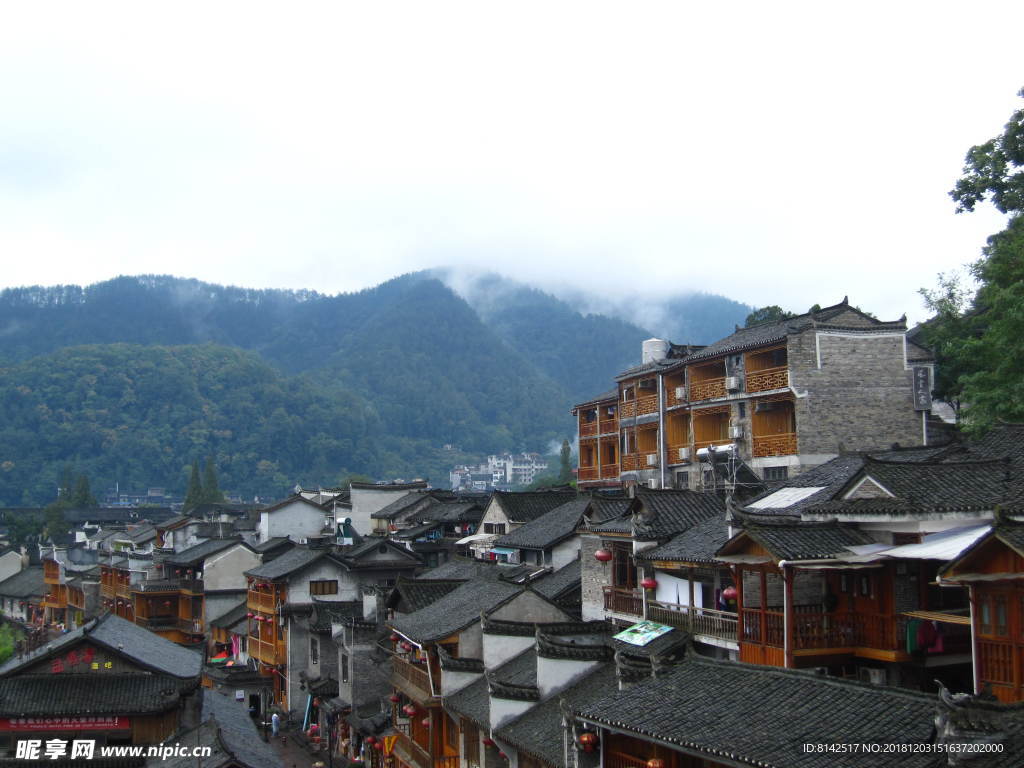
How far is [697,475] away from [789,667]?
2531cm

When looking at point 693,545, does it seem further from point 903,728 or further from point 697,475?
point 697,475

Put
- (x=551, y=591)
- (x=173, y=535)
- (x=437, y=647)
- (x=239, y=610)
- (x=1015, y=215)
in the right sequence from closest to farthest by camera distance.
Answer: (x=437, y=647) < (x=551, y=591) < (x=1015, y=215) < (x=239, y=610) < (x=173, y=535)

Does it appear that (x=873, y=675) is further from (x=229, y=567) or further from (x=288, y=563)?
(x=229, y=567)

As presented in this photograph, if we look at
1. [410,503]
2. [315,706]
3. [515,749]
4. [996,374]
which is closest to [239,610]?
[410,503]

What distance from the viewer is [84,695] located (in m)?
31.3

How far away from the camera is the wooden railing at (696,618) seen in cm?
2317

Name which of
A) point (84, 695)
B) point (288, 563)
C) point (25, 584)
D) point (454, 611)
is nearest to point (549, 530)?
point (454, 611)

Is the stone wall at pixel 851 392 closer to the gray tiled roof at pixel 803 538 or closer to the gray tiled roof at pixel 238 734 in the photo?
the gray tiled roof at pixel 803 538

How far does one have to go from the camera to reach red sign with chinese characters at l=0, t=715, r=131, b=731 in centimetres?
3036

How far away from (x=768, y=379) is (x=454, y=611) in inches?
622

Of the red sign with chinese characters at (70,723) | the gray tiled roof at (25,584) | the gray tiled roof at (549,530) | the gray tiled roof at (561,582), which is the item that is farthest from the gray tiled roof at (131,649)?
the gray tiled roof at (25,584)

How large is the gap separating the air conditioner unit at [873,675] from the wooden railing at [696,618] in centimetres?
307

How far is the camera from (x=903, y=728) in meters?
14.9

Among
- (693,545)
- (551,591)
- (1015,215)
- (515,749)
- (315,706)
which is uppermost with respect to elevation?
(1015,215)
